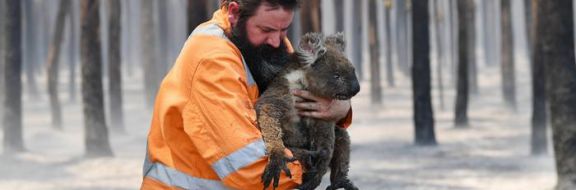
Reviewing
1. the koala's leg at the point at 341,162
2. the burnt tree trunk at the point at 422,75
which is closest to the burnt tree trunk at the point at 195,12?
the burnt tree trunk at the point at 422,75

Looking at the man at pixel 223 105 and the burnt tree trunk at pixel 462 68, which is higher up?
the man at pixel 223 105

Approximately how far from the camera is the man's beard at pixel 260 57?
2.84 m

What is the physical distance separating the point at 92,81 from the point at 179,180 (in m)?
13.9

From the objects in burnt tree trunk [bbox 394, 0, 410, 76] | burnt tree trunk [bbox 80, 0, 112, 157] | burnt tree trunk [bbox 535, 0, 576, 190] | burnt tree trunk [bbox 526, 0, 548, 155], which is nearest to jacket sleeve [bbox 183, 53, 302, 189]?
burnt tree trunk [bbox 535, 0, 576, 190]

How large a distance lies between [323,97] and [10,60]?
53.3 feet

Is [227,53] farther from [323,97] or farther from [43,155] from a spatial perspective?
[43,155]

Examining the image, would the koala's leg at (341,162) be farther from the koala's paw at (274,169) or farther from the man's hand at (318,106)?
the koala's paw at (274,169)

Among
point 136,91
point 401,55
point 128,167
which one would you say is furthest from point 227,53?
point 401,55

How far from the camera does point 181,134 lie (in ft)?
9.37

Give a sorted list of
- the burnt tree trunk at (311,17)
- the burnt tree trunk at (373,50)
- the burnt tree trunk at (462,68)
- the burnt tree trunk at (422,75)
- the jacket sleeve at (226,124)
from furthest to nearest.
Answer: the burnt tree trunk at (373,50), the burnt tree trunk at (462,68), the burnt tree trunk at (422,75), the burnt tree trunk at (311,17), the jacket sleeve at (226,124)

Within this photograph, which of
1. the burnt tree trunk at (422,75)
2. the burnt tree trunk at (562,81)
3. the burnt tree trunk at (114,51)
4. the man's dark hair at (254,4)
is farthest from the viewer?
the burnt tree trunk at (114,51)

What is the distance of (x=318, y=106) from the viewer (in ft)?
9.62

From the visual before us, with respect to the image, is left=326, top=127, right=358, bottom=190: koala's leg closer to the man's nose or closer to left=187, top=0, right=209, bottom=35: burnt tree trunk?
the man's nose

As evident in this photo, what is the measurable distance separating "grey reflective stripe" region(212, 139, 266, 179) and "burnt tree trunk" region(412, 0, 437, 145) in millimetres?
15446
